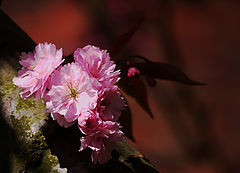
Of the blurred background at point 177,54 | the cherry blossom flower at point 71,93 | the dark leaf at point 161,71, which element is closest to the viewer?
the cherry blossom flower at point 71,93

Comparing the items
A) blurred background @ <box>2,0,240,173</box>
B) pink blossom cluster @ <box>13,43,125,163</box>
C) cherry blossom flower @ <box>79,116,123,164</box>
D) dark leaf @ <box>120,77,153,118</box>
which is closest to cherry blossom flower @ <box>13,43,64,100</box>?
pink blossom cluster @ <box>13,43,125,163</box>

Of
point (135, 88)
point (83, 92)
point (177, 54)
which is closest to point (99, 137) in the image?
point (83, 92)

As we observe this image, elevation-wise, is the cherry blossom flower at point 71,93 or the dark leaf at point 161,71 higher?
the cherry blossom flower at point 71,93

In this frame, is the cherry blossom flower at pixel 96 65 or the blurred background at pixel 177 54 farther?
the blurred background at pixel 177 54

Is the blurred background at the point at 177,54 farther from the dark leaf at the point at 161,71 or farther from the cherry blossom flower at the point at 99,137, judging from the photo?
the cherry blossom flower at the point at 99,137

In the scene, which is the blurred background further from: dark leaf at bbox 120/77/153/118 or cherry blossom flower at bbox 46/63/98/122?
cherry blossom flower at bbox 46/63/98/122

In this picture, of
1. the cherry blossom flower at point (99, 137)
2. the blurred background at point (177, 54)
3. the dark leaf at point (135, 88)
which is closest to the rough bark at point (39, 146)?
the cherry blossom flower at point (99, 137)

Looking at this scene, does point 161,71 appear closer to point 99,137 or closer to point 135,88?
point 135,88

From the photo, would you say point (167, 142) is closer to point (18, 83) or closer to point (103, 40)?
point (103, 40)
